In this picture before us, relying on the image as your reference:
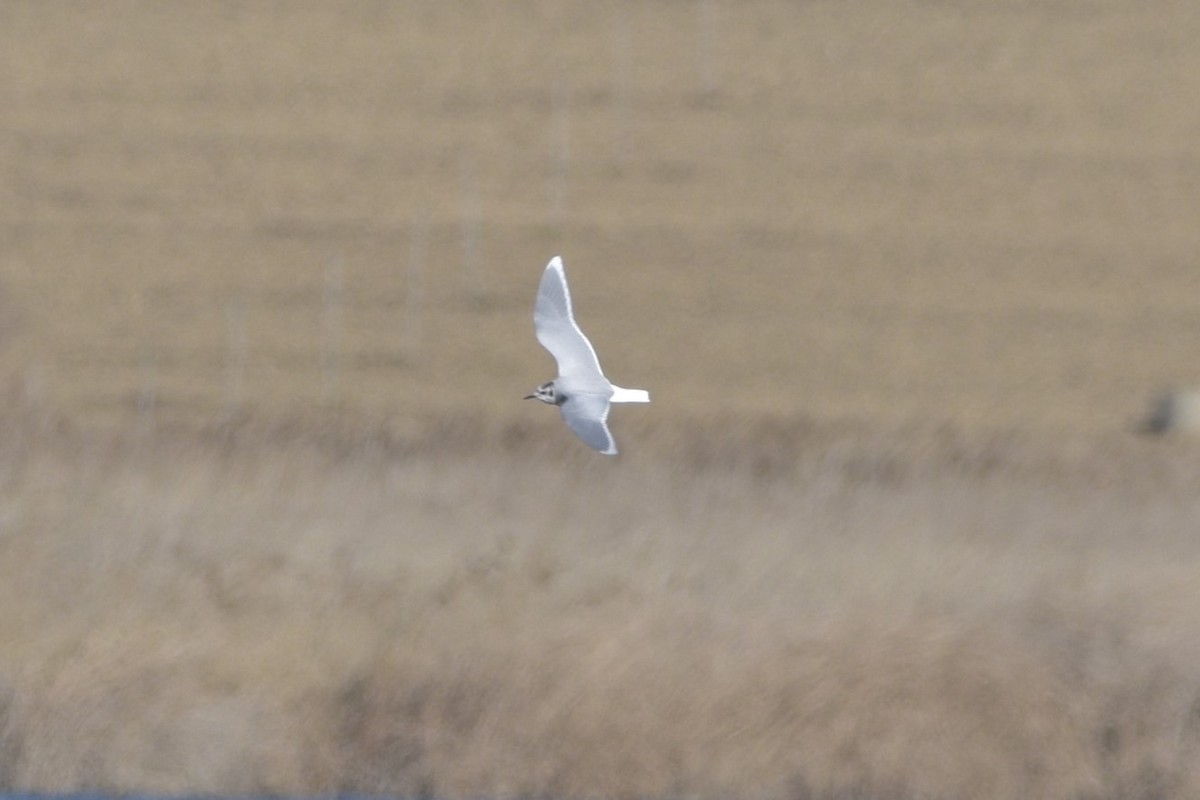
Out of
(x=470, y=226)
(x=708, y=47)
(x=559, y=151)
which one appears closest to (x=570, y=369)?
(x=470, y=226)

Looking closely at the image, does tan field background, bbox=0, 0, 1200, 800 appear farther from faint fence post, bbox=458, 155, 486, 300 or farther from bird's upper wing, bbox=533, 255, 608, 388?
bird's upper wing, bbox=533, 255, 608, 388

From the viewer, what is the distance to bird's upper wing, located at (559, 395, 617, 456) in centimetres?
461

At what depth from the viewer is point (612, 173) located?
73.0 ft

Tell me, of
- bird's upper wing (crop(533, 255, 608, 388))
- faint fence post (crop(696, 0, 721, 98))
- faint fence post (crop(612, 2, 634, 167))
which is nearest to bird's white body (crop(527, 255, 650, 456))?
bird's upper wing (crop(533, 255, 608, 388))

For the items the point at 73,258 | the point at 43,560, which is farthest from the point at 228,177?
the point at 43,560

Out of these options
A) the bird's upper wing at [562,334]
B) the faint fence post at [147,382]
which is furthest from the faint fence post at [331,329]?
the bird's upper wing at [562,334]

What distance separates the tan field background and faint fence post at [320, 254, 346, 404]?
40 millimetres

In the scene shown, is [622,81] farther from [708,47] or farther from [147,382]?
[147,382]

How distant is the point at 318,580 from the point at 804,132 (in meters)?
11.9

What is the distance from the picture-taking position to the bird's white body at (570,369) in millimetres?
4785

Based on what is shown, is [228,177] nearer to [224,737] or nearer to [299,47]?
[299,47]

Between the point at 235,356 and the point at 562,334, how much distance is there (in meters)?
16.1

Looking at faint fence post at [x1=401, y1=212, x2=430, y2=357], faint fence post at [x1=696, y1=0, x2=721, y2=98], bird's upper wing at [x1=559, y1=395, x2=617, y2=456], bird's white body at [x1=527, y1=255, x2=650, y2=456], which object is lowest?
faint fence post at [x1=401, y1=212, x2=430, y2=357]

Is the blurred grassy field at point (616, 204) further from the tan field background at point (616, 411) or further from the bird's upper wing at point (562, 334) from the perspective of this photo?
the bird's upper wing at point (562, 334)
